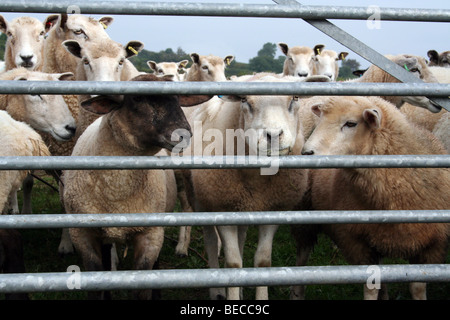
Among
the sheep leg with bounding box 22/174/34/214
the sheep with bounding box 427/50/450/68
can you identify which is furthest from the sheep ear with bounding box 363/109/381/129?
the sheep with bounding box 427/50/450/68

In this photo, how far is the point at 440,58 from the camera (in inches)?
388

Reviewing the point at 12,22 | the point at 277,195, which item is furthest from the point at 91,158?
the point at 12,22

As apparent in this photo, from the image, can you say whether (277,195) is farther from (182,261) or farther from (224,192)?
(182,261)

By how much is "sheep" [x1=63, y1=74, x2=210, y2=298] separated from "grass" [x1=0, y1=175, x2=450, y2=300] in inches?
32.4

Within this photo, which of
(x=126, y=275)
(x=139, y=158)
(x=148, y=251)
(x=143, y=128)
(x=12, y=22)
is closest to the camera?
(x=126, y=275)

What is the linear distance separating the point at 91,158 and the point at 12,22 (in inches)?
230

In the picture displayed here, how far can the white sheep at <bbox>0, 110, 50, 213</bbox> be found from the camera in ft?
12.5

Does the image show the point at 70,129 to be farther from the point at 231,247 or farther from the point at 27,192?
the point at 231,247

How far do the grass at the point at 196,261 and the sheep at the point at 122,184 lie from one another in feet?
2.70

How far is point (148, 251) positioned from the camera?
359 centimetres

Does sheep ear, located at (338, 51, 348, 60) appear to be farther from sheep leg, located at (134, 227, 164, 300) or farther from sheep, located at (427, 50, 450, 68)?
sheep leg, located at (134, 227, 164, 300)

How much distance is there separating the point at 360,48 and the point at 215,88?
0.65 meters

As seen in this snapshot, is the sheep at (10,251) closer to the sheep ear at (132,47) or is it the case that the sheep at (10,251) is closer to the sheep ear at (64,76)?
the sheep ear at (64,76)
